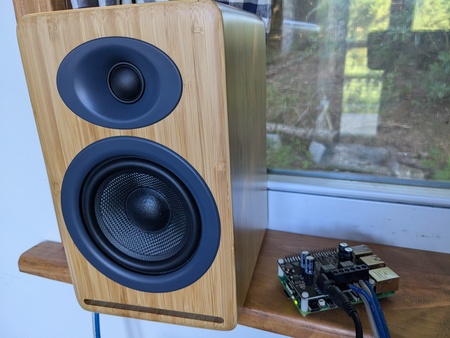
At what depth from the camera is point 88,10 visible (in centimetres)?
36

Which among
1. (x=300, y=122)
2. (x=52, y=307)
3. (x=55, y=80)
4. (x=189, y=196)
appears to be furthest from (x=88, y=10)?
(x=52, y=307)

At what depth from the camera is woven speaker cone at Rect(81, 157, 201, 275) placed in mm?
413

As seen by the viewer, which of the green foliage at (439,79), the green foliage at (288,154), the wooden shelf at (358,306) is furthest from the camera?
the green foliage at (288,154)

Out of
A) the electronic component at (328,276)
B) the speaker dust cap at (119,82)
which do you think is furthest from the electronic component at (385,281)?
the speaker dust cap at (119,82)

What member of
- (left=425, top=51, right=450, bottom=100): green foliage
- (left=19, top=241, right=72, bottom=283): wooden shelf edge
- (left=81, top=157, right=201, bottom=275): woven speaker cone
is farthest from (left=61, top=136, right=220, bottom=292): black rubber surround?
(left=425, top=51, right=450, bottom=100): green foliage

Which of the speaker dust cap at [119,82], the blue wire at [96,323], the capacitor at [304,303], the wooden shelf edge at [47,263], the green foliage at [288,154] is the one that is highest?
the speaker dust cap at [119,82]

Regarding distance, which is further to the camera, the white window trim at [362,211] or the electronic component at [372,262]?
the white window trim at [362,211]

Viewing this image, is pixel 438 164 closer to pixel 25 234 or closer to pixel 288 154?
pixel 288 154

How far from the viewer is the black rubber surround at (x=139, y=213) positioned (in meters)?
0.40

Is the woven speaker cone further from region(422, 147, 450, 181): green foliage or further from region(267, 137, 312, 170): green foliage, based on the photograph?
region(422, 147, 450, 181): green foliage

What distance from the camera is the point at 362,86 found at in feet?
2.23

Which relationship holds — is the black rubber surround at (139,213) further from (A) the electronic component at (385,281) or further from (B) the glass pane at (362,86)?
(B) the glass pane at (362,86)

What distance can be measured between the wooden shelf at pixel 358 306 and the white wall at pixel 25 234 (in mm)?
182

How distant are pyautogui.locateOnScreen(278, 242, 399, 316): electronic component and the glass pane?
249 millimetres
